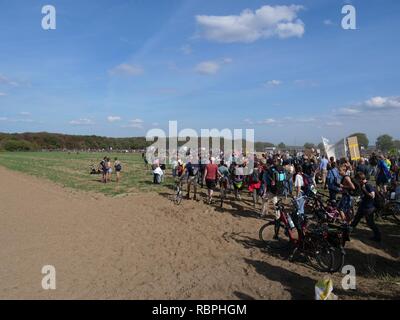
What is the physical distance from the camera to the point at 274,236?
8609mm

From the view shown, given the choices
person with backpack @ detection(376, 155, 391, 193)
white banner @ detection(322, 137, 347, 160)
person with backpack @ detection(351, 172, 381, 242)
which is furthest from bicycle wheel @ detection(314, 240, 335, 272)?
white banner @ detection(322, 137, 347, 160)

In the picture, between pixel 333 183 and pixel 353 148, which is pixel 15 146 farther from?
pixel 333 183

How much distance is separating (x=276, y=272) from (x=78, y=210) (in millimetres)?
9169

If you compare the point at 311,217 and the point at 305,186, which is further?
the point at 305,186

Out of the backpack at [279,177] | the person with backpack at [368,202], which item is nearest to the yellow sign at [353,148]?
the backpack at [279,177]

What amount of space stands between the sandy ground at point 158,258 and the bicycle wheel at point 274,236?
32cm

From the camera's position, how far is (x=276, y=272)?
22.7 feet

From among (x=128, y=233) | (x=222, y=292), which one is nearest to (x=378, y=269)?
(x=222, y=292)

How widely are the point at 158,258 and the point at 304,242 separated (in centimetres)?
340

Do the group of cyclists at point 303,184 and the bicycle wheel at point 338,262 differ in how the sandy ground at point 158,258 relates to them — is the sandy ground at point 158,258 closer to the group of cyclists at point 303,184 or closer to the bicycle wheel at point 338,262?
the bicycle wheel at point 338,262

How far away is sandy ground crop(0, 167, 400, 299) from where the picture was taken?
20.2 ft

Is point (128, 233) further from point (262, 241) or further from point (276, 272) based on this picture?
point (276, 272)

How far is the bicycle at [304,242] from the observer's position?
7027 mm
